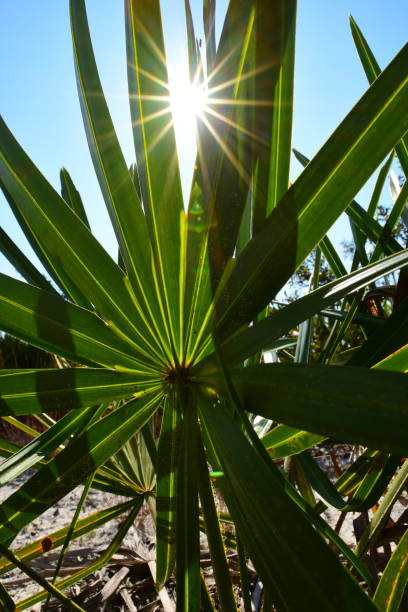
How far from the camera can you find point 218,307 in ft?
1.34

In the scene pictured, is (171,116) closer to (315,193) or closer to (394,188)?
(315,193)

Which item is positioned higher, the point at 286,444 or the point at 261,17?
the point at 261,17

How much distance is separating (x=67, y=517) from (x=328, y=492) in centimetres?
154

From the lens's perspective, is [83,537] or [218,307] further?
[83,537]

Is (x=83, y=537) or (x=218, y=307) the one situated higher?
(x=218, y=307)

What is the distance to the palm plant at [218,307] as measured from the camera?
10.8 inches

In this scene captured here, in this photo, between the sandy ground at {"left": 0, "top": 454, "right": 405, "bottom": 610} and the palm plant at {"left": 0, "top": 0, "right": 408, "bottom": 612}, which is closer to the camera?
the palm plant at {"left": 0, "top": 0, "right": 408, "bottom": 612}

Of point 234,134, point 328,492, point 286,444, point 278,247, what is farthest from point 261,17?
point 328,492

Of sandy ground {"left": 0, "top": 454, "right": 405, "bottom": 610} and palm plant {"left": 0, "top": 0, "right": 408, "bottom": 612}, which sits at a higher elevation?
palm plant {"left": 0, "top": 0, "right": 408, "bottom": 612}

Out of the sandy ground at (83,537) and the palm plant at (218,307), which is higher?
the palm plant at (218,307)

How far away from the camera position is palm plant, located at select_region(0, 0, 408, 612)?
0.90ft

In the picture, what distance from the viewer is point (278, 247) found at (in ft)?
1.20

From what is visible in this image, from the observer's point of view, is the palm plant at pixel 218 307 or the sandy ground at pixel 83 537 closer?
the palm plant at pixel 218 307

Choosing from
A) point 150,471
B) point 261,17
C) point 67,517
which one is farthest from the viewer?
point 67,517
